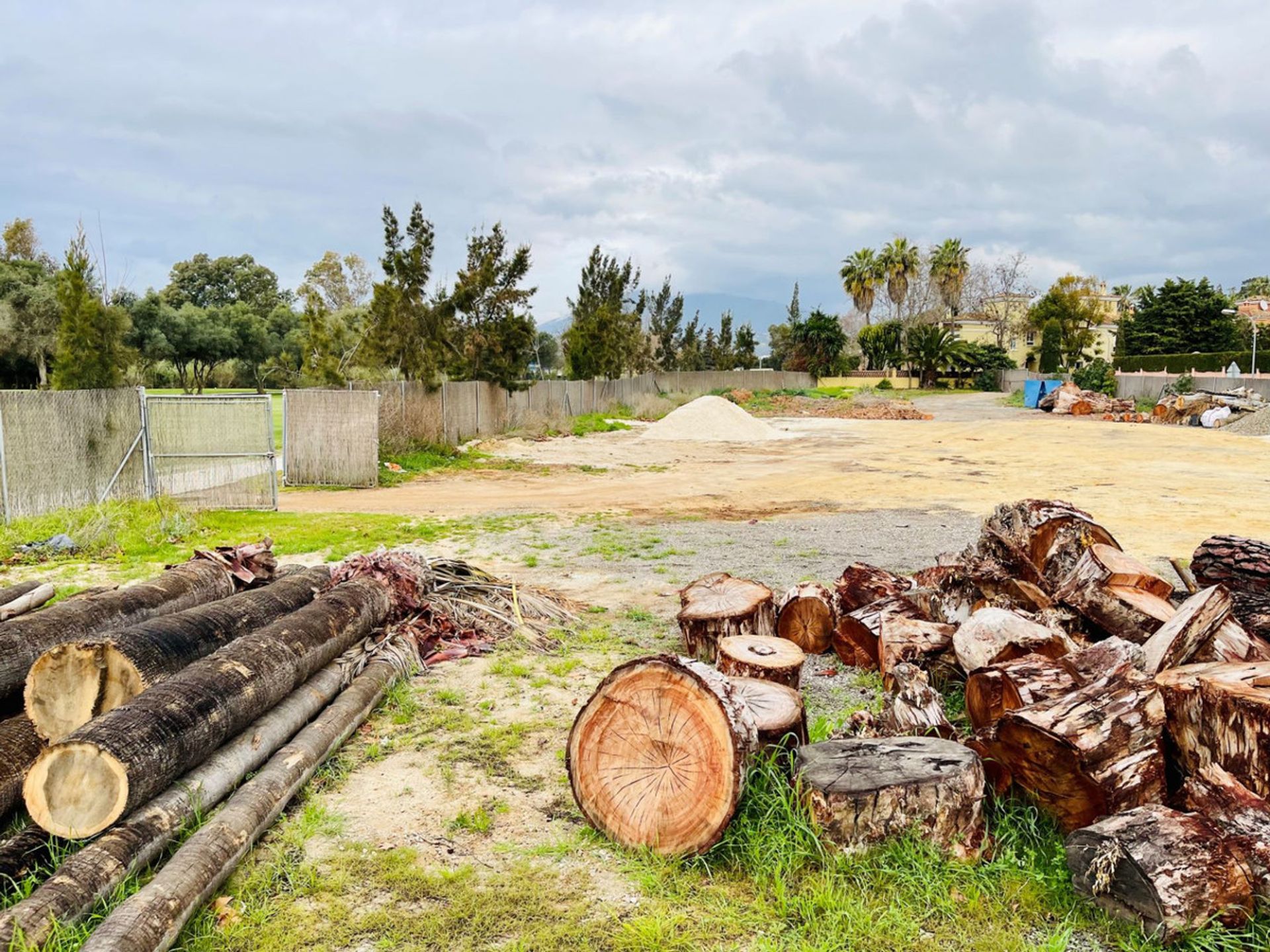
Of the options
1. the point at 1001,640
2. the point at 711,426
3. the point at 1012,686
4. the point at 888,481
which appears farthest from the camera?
the point at 711,426

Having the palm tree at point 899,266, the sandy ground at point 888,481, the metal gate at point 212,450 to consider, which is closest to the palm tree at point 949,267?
the palm tree at point 899,266

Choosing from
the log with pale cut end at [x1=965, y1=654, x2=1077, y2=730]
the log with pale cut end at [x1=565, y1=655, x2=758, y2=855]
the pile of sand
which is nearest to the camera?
the log with pale cut end at [x1=565, y1=655, x2=758, y2=855]

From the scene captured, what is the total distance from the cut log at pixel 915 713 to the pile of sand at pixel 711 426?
→ 2257 cm

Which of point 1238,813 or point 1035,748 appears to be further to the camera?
point 1035,748

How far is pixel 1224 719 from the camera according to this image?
3.29 metres

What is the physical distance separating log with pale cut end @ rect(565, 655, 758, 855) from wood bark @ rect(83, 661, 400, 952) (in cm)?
136

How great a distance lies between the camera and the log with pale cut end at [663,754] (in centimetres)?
346

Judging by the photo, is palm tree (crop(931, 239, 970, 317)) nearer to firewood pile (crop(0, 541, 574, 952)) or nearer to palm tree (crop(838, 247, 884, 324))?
palm tree (crop(838, 247, 884, 324))

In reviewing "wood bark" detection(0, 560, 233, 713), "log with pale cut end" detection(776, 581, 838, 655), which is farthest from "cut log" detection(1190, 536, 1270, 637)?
"wood bark" detection(0, 560, 233, 713)

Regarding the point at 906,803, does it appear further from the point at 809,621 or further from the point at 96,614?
the point at 96,614

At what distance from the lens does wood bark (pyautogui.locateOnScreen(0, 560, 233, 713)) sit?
427cm

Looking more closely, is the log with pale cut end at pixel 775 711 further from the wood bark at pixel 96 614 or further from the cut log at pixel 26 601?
the cut log at pixel 26 601

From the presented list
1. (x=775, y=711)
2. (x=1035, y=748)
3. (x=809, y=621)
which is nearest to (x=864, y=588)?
(x=809, y=621)

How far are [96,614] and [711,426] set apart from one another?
79.0ft
